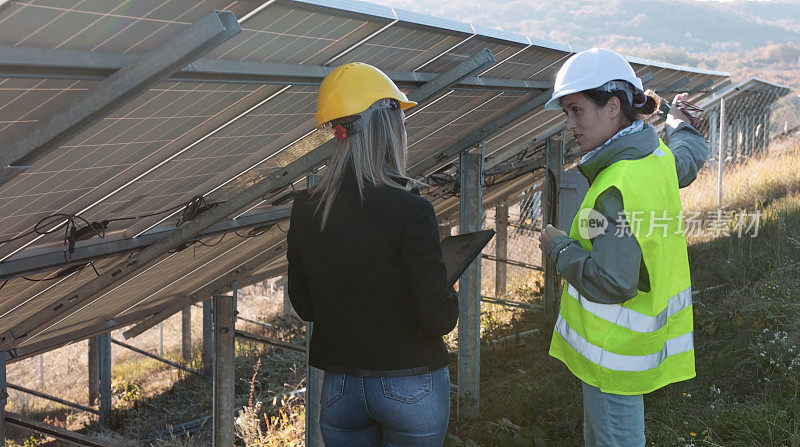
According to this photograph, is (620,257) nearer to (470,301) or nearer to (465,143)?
(465,143)

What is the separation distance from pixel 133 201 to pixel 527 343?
21.1 feet

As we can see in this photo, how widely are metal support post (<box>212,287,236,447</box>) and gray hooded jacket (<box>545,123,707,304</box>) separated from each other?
3876mm

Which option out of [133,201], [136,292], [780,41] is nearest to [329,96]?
[133,201]

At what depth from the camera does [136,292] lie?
764 cm

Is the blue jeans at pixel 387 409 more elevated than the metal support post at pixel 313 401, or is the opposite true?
the blue jeans at pixel 387 409

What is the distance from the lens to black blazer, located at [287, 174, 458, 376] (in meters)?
2.38

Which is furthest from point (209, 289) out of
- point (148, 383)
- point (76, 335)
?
point (148, 383)

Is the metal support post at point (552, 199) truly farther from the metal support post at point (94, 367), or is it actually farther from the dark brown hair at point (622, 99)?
the metal support post at point (94, 367)

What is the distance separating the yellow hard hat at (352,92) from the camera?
8.35ft

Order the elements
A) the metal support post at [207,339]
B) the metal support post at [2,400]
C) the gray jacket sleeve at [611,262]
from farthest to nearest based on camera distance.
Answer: the metal support post at [207,339], the metal support post at [2,400], the gray jacket sleeve at [611,262]

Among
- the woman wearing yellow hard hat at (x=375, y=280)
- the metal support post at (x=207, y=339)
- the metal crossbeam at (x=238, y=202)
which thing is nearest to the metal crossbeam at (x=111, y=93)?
the woman wearing yellow hard hat at (x=375, y=280)

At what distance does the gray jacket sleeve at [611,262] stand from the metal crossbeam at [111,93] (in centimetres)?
150

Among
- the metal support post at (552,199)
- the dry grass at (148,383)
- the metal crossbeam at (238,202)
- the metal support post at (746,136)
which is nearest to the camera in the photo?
the metal crossbeam at (238,202)

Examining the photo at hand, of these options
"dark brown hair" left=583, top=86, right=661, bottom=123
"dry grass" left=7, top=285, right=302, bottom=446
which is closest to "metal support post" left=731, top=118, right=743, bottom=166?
"dry grass" left=7, top=285, right=302, bottom=446
